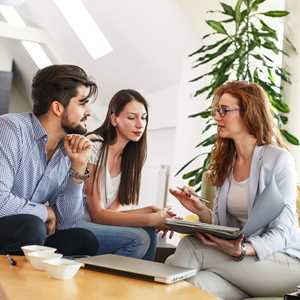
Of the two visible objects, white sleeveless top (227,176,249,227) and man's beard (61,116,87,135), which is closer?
white sleeveless top (227,176,249,227)

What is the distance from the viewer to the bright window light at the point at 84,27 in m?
5.61

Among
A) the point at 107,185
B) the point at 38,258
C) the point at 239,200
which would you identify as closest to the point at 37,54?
the point at 107,185

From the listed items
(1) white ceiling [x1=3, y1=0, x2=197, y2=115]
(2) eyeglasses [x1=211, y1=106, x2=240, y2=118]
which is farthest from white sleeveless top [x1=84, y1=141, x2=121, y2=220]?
(1) white ceiling [x1=3, y1=0, x2=197, y2=115]

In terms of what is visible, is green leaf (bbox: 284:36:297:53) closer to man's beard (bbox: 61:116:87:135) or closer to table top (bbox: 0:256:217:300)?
man's beard (bbox: 61:116:87:135)

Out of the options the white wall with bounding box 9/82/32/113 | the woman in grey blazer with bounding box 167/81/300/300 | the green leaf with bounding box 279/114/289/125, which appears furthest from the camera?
the white wall with bounding box 9/82/32/113

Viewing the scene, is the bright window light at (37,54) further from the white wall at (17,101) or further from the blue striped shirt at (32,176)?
the blue striped shirt at (32,176)

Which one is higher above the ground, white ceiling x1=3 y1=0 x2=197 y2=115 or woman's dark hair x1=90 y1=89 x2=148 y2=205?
white ceiling x1=3 y1=0 x2=197 y2=115

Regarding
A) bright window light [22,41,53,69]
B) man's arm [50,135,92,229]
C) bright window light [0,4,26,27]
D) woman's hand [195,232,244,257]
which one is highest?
bright window light [0,4,26,27]

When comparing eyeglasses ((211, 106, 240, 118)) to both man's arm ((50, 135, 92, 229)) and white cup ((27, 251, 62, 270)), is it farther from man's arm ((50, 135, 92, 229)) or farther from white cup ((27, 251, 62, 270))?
white cup ((27, 251, 62, 270))

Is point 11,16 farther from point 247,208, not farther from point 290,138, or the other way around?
point 247,208

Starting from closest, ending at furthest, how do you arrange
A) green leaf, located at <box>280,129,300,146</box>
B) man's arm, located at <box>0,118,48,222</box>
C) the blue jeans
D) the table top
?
1. the table top
2. man's arm, located at <box>0,118,48,222</box>
3. the blue jeans
4. green leaf, located at <box>280,129,300,146</box>

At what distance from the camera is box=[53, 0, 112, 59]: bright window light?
5613mm

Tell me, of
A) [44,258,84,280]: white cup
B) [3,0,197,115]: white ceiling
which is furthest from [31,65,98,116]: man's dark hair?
[3,0,197,115]: white ceiling

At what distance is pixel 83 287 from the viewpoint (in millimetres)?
1356
